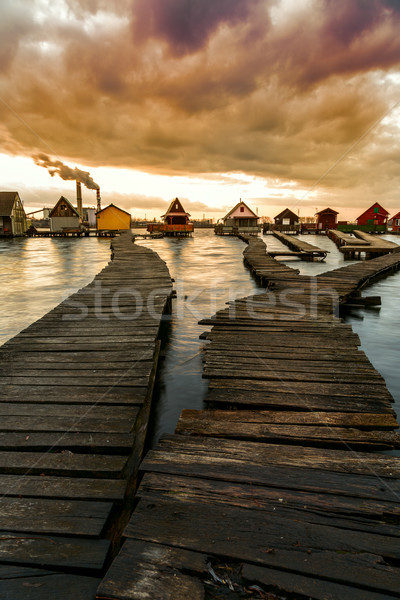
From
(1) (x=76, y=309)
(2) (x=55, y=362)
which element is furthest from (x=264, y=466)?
(1) (x=76, y=309)

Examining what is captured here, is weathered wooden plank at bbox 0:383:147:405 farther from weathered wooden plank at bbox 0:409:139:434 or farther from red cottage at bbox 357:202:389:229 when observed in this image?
red cottage at bbox 357:202:389:229

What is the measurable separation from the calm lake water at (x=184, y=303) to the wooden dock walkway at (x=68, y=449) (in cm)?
118

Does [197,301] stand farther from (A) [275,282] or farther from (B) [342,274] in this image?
(B) [342,274]

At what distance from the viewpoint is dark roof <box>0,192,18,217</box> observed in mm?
51938

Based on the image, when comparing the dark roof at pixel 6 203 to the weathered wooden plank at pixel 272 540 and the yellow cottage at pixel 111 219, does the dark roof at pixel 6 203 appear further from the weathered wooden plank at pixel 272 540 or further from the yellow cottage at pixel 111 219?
the weathered wooden plank at pixel 272 540

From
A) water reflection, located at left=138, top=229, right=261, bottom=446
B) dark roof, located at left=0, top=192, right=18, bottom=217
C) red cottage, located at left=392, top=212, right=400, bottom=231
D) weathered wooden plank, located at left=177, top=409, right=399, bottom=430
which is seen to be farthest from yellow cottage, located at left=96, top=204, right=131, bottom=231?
red cottage, located at left=392, top=212, right=400, bottom=231

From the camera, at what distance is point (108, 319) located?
765cm

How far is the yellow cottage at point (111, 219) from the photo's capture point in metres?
58.8

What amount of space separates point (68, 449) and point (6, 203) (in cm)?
5857

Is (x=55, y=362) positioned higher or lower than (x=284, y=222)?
lower

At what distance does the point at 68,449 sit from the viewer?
3379 millimetres

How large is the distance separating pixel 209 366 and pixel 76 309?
4195 millimetres

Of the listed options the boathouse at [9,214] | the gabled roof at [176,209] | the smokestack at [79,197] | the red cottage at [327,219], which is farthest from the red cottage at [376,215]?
the boathouse at [9,214]

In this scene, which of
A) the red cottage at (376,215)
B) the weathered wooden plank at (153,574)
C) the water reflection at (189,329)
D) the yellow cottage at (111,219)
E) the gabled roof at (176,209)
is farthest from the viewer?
the red cottage at (376,215)
